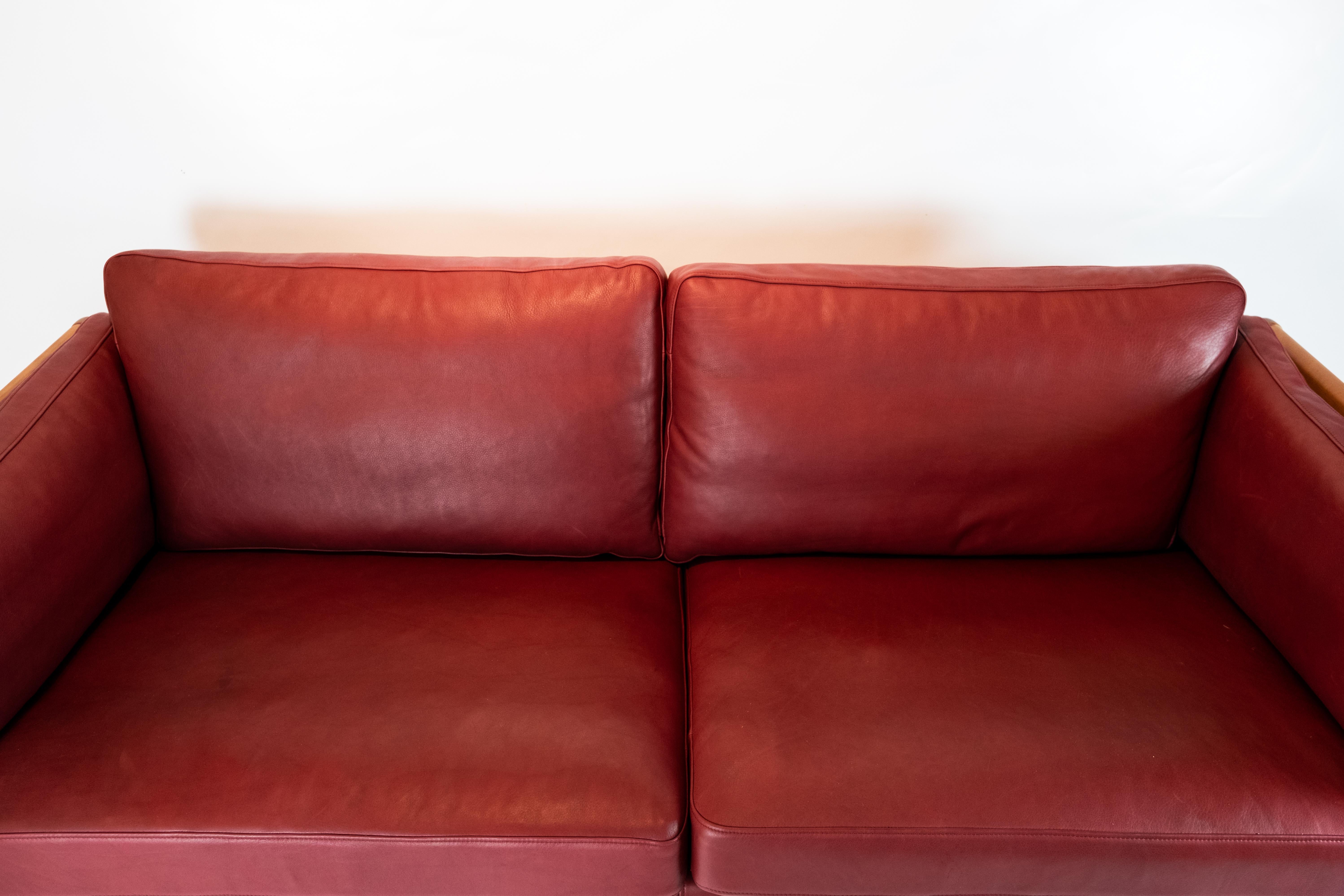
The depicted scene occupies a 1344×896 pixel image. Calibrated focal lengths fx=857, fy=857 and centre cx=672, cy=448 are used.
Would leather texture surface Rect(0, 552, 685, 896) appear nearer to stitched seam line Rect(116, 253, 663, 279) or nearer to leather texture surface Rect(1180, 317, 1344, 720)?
stitched seam line Rect(116, 253, 663, 279)

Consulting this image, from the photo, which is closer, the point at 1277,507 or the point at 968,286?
the point at 1277,507

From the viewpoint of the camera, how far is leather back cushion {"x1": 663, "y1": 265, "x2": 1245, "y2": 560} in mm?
1264

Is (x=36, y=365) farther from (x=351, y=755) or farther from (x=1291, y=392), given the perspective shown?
(x=1291, y=392)

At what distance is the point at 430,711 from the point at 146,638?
17.3 inches

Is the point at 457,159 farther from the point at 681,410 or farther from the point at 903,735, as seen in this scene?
the point at 903,735

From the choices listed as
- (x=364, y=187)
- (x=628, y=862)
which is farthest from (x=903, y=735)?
(x=364, y=187)

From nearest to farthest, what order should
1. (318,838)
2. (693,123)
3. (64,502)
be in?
(318,838), (64,502), (693,123)

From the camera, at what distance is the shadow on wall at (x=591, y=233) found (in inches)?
61.7

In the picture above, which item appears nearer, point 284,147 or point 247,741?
point 247,741

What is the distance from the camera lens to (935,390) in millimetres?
1268

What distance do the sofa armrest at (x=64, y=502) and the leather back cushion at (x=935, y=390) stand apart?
83 cm

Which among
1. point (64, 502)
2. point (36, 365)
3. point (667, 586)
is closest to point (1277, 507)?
point (667, 586)

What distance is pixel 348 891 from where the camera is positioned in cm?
100

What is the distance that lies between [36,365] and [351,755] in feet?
2.57
